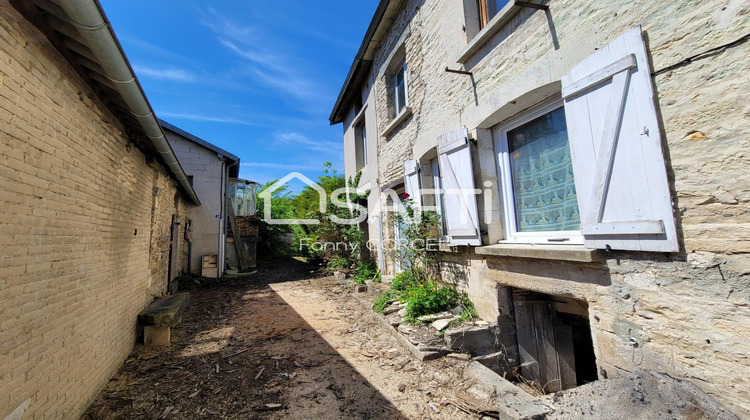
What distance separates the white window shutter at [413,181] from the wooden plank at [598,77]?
105 inches

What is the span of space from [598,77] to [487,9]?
230 cm

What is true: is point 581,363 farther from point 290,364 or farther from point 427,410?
point 290,364

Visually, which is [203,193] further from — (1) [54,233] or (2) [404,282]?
(1) [54,233]

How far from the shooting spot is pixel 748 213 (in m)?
1.71

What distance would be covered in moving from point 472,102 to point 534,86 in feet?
3.32

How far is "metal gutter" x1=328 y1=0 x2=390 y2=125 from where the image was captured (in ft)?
20.5

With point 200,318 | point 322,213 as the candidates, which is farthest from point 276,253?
point 200,318

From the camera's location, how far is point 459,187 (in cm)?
396

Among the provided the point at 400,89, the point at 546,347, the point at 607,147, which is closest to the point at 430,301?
the point at 546,347

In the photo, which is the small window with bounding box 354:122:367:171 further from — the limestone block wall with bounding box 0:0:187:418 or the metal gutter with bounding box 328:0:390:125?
the limestone block wall with bounding box 0:0:187:418

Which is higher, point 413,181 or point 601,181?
point 413,181

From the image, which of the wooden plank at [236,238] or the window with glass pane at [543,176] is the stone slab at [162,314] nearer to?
the window with glass pane at [543,176]

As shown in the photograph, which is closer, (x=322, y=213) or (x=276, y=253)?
(x=322, y=213)

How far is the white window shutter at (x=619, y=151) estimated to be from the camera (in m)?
2.06
